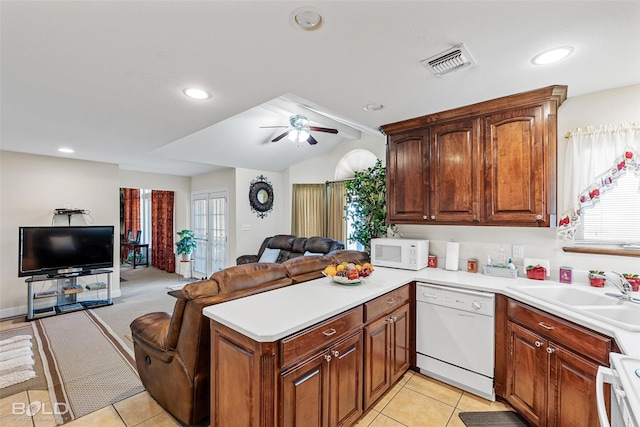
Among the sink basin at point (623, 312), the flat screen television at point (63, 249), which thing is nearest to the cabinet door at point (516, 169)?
the sink basin at point (623, 312)

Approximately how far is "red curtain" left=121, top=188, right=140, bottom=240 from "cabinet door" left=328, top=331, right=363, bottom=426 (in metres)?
9.95

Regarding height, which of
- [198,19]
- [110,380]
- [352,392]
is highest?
[198,19]

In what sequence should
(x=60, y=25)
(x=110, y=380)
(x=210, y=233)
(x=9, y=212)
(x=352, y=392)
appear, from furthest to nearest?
1. (x=210, y=233)
2. (x=9, y=212)
3. (x=110, y=380)
4. (x=352, y=392)
5. (x=60, y=25)

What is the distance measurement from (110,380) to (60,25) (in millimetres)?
2784

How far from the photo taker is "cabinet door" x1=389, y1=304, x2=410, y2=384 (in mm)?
2336

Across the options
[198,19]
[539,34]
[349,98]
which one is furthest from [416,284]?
[198,19]

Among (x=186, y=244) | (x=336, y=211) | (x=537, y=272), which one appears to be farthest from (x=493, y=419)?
(x=186, y=244)

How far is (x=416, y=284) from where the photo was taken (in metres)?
2.64

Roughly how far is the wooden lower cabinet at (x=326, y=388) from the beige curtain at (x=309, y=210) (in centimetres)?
382

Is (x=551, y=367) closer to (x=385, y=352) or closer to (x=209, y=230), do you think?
(x=385, y=352)

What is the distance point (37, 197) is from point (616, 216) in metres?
7.13

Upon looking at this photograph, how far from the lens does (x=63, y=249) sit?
4.40 meters

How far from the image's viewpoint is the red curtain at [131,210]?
31.6 feet

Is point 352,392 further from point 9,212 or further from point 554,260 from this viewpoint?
point 9,212
